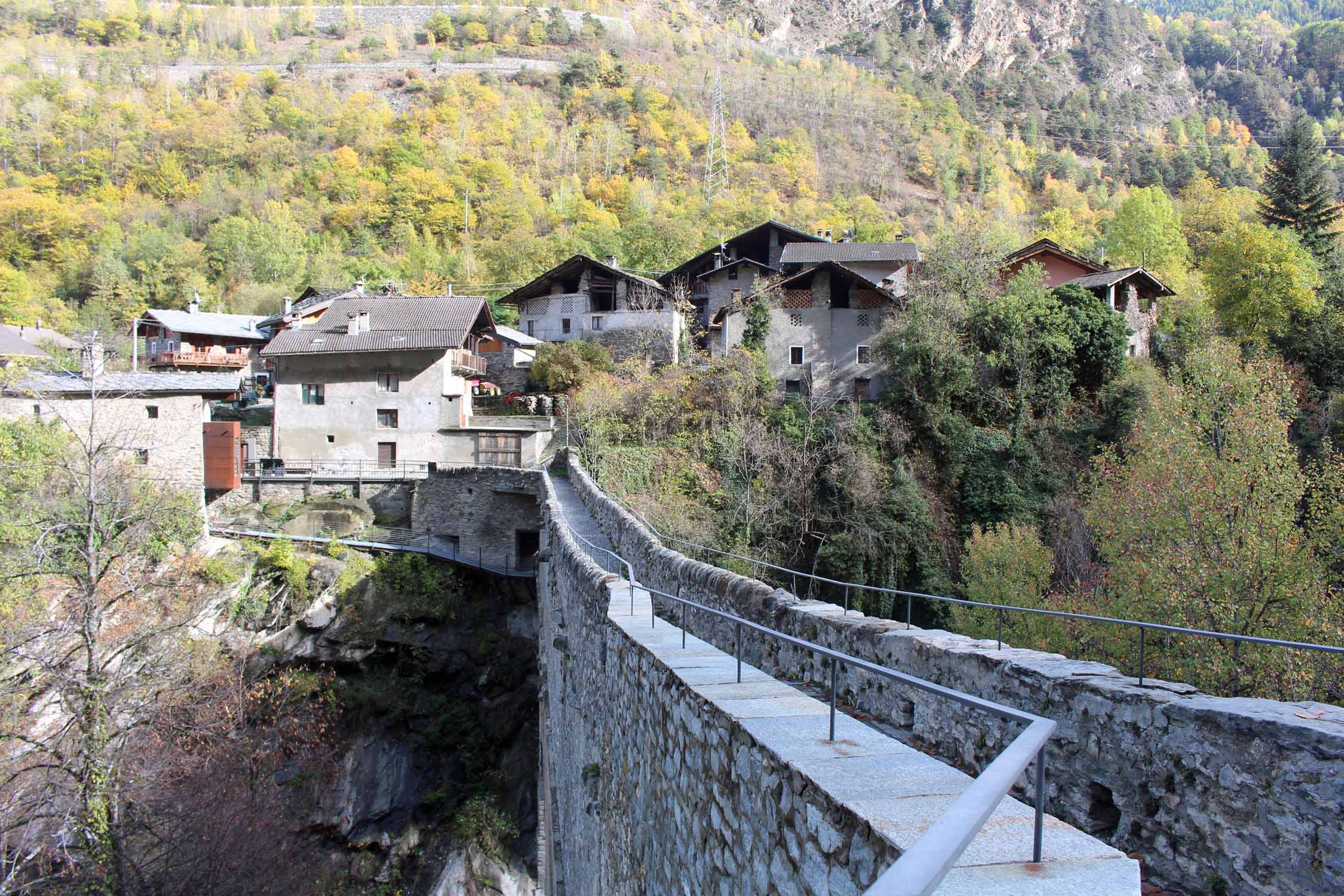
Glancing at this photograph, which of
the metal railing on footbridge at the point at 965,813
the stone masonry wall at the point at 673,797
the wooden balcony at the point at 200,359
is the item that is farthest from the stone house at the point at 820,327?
the metal railing on footbridge at the point at 965,813

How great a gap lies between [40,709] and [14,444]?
34.0 feet

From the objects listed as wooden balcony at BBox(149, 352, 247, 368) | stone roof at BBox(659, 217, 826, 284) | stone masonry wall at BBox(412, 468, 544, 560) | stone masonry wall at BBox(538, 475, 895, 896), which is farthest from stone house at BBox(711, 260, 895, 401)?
wooden balcony at BBox(149, 352, 247, 368)

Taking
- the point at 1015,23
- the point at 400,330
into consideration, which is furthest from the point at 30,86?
the point at 1015,23

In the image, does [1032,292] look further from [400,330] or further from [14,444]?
[14,444]

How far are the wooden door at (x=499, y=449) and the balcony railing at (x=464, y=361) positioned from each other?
3.39 m

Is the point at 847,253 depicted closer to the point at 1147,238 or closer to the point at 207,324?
the point at 1147,238

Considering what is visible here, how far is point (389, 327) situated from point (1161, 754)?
32782 mm

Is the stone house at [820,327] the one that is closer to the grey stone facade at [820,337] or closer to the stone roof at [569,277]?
the grey stone facade at [820,337]

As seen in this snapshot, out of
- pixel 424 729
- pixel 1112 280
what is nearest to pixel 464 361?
pixel 424 729

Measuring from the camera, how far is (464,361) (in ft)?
107

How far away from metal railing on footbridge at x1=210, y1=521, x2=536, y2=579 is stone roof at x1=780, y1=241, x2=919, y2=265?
74.5 feet

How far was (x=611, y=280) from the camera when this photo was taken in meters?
39.3

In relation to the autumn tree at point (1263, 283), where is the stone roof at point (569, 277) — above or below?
above

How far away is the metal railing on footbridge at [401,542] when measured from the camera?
2672cm
